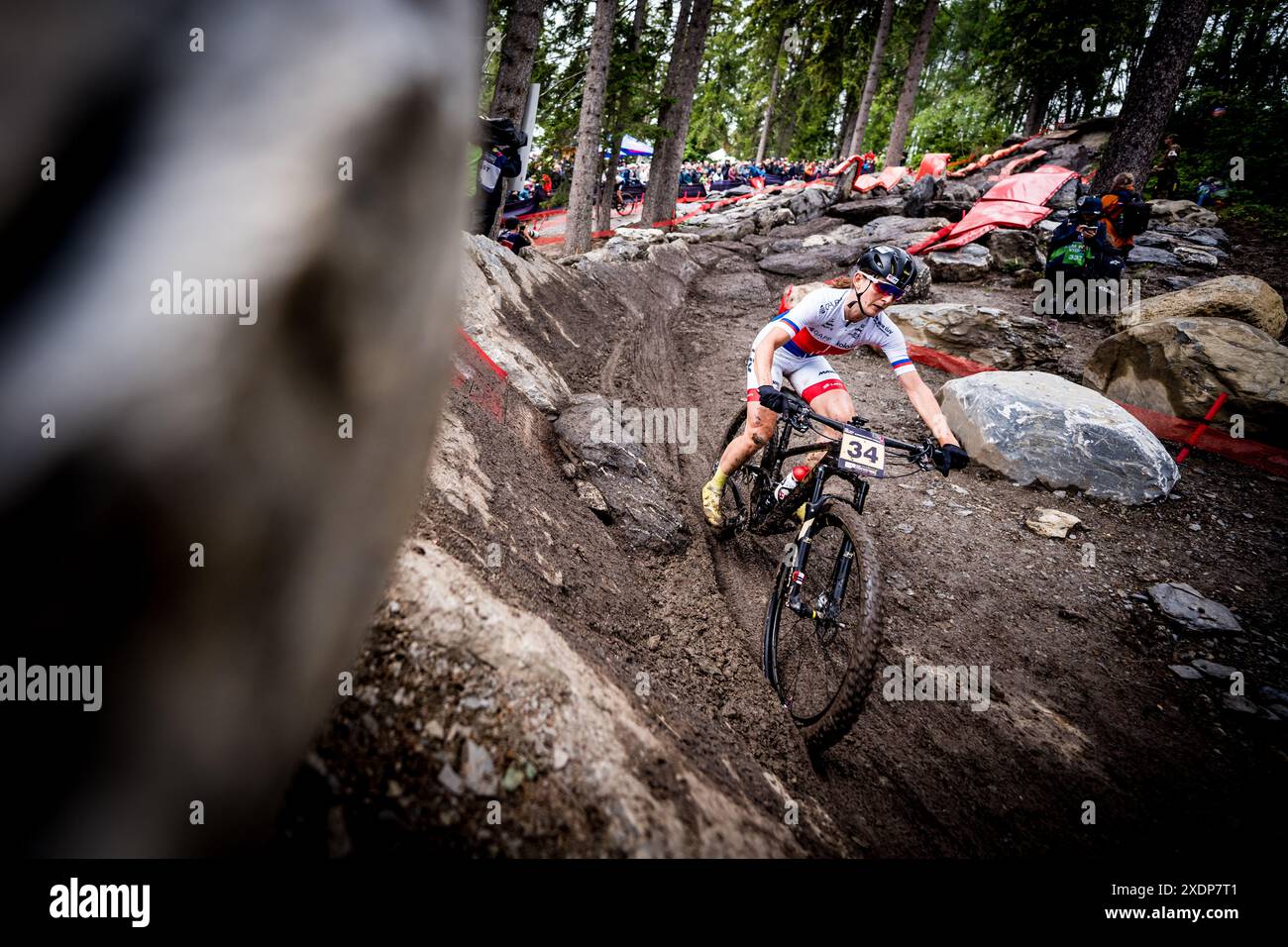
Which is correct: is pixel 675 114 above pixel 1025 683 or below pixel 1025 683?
above

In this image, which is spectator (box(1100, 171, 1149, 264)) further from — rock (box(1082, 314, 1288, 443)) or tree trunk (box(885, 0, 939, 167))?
tree trunk (box(885, 0, 939, 167))

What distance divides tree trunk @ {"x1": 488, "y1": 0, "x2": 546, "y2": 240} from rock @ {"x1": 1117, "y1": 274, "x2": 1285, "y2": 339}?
9.17 metres

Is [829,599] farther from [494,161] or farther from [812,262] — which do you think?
[812,262]

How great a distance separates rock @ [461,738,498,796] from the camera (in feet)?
4.85

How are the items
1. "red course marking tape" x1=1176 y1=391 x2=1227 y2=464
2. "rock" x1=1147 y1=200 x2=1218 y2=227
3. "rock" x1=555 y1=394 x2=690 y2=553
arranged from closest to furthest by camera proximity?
"rock" x1=555 y1=394 x2=690 y2=553, "red course marking tape" x1=1176 y1=391 x2=1227 y2=464, "rock" x1=1147 y1=200 x2=1218 y2=227

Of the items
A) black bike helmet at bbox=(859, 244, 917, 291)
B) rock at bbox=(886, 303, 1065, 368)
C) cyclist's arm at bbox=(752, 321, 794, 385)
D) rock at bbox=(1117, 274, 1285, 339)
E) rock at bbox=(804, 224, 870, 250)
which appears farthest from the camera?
rock at bbox=(804, 224, 870, 250)

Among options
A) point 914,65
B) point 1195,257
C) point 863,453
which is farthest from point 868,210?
point 863,453

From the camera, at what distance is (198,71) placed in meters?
0.48

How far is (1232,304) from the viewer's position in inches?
274

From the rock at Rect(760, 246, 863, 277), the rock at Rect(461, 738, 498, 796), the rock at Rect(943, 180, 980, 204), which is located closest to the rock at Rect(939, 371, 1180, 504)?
the rock at Rect(461, 738, 498, 796)

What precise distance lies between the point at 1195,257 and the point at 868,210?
7819mm

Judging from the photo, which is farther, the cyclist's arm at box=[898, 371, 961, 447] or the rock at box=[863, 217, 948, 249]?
the rock at box=[863, 217, 948, 249]
